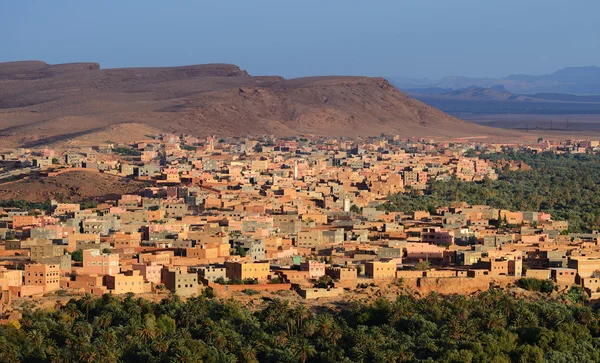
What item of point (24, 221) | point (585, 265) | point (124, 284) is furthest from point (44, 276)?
point (24, 221)

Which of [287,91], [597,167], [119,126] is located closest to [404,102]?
[287,91]

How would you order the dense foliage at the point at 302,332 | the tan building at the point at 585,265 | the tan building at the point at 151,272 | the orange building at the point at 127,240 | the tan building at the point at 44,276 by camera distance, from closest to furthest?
1. the dense foliage at the point at 302,332
2. the tan building at the point at 44,276
3. the tan building at the point at 151,272
4. the tan building at the point at 585,265
5. the orange building at the point at 127,240

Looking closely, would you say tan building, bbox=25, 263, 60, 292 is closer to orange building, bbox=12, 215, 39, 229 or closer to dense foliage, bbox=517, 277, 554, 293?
dense foliage, bbox=517, 277, 554, 293

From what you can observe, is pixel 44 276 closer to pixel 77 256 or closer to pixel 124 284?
pixel 124 284

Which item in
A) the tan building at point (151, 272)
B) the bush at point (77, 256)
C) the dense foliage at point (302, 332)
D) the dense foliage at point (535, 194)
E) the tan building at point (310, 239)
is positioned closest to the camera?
the dense foliage at point (302, 332)

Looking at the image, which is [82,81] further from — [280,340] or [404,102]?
[280,340]

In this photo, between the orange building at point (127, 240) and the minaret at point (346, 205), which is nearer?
the orange building at point (127, 240)

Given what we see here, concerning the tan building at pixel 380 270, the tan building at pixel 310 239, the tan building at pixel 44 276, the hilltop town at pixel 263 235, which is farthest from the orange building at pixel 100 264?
the tan building at pixel 310 239

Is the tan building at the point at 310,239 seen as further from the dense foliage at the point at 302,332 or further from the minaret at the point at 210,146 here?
the minaret at the point at 210,146

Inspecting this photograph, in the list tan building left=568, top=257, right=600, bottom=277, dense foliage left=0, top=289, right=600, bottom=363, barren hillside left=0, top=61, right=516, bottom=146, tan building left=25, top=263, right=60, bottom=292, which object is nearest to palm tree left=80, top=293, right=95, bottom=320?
dense foliage left=0, top=289, right=600, bottom=363
